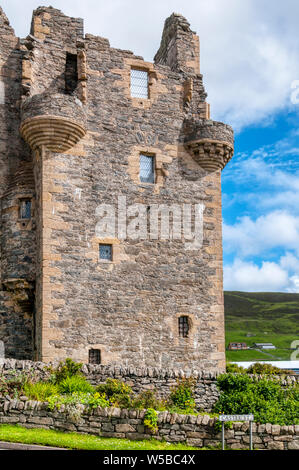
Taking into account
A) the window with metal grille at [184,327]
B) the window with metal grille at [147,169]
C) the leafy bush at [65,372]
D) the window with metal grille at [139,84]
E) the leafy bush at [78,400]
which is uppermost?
the window with metal grille at [139,84]

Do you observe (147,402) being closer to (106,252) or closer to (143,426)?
(143,426)

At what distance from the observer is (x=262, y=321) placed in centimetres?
11131

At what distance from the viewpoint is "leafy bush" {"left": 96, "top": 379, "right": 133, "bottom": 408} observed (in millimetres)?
15508

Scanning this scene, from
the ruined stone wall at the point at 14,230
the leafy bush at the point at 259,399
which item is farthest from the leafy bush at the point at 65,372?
the ruined stone wall at the point at 14,230

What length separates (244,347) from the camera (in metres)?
68.2

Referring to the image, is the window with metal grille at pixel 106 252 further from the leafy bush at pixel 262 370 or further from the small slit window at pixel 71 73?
the leafy bush at pixel 262 370

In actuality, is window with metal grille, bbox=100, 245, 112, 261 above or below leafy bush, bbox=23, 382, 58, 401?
above

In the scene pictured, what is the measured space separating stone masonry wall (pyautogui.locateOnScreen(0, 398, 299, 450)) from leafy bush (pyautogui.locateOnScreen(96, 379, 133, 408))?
925 mm

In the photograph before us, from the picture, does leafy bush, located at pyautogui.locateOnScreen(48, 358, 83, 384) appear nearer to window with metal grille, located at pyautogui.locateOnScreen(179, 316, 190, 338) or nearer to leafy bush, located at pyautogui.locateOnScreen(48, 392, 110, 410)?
leafy bush, located at pyautogui.locateOnScreen(48, 392, 110, 410)

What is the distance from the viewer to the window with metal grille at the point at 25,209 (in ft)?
69.7

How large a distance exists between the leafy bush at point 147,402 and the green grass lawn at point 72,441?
46.6 inches

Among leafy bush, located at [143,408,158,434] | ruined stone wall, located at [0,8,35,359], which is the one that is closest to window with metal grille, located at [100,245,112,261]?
ruined stone wall, located at [0,8,35,359]

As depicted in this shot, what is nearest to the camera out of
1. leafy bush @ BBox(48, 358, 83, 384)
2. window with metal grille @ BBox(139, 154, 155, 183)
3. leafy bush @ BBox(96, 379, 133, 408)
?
leafy bush @ BBox(96, 379, 133, 408)

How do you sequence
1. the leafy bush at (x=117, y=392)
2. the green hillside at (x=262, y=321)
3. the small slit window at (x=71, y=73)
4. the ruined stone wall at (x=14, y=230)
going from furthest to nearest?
the green hillside at (x=262, y=321)
the small slit window at (x=71, y=73)
the ruined stone wall at (x=14, y=230)
the leafy bush at (x=117, y=392)
